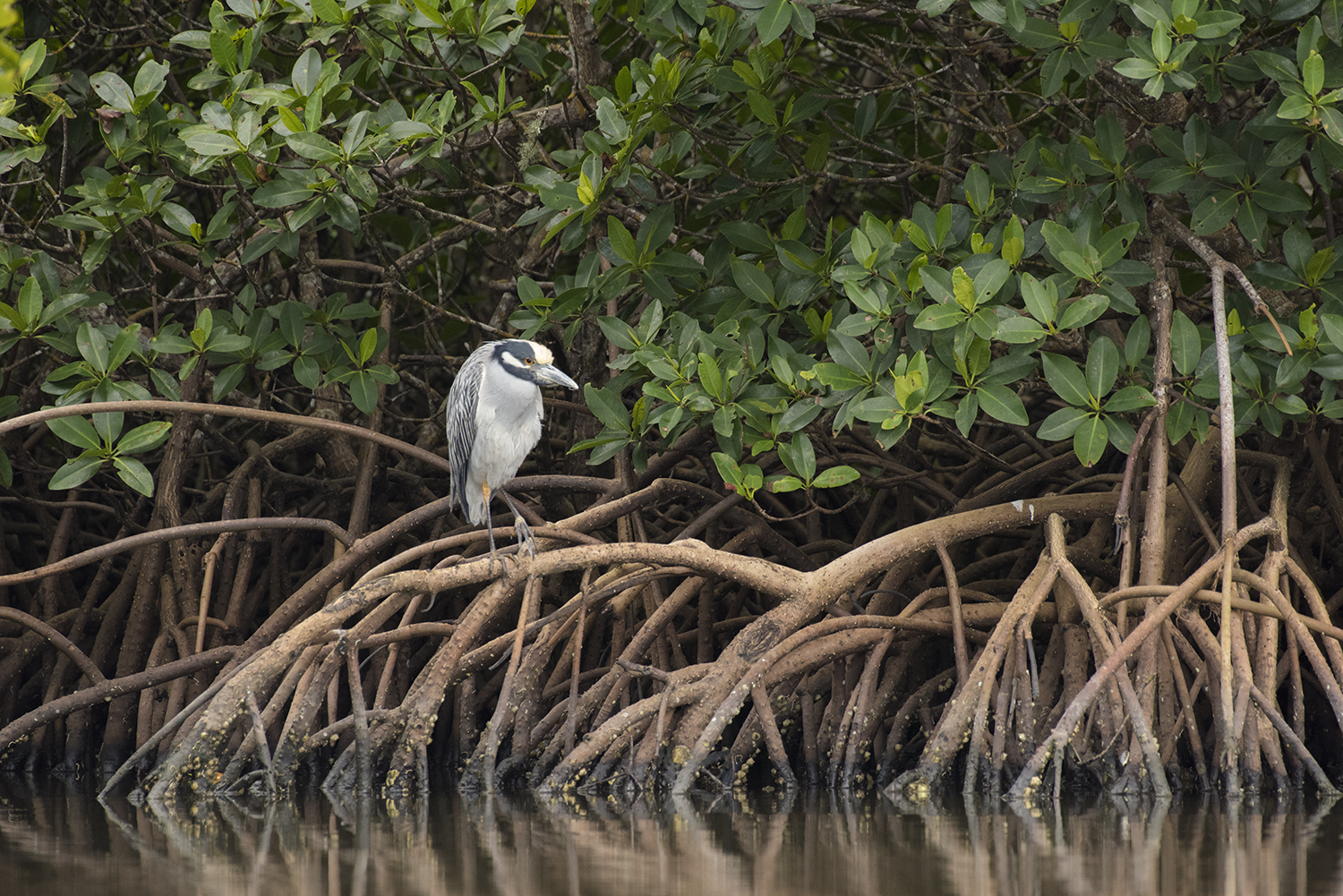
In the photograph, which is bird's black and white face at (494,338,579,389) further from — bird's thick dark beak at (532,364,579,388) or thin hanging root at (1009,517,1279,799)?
thin hanging root at (1009,517,1279,799)

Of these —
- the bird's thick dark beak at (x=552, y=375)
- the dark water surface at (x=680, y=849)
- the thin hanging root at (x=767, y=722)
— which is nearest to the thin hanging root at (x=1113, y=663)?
the dark water surface at (x=680, y=849)

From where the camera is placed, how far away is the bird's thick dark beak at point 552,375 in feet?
15.7

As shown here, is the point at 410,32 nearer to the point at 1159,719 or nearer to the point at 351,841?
the point at 351,841

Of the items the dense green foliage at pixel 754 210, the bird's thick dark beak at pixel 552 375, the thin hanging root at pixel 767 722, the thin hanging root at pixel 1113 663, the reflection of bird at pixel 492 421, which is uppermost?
the dense green foliage at pixel 754 210

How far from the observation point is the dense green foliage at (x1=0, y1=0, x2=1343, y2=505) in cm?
408

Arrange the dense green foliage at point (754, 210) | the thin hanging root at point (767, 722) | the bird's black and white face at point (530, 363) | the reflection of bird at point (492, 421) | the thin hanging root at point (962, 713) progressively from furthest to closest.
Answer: the reflection of bird at point (492, 421) → the bird's black and white face at point (530, 363) → the thin hanging root at point (767, 722) → the thin hanging root at point (962, 713) → the dense green foliage at point (754, 210)

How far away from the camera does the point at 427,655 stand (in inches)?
243

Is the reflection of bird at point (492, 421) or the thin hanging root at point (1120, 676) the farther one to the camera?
the reflection of bird at point (492, 421)

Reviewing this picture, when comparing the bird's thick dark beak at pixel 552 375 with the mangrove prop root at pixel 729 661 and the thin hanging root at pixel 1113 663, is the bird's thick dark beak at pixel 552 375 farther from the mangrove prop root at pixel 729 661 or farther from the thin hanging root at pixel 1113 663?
the thin hanging root at pixel 1113 663

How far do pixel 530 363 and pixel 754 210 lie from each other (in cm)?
108

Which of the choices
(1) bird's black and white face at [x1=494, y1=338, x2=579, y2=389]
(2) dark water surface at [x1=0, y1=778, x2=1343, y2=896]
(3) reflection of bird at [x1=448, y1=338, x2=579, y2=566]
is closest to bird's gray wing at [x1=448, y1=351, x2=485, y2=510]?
(3) reflection of bird at [x1=448, y1=338, x2=579, y2=566]

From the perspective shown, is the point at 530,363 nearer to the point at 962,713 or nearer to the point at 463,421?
the point at 463,421

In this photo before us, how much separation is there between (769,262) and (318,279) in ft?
7.51

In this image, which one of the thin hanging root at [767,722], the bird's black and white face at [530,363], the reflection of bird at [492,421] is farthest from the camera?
the reflection of bird at [492,421]
